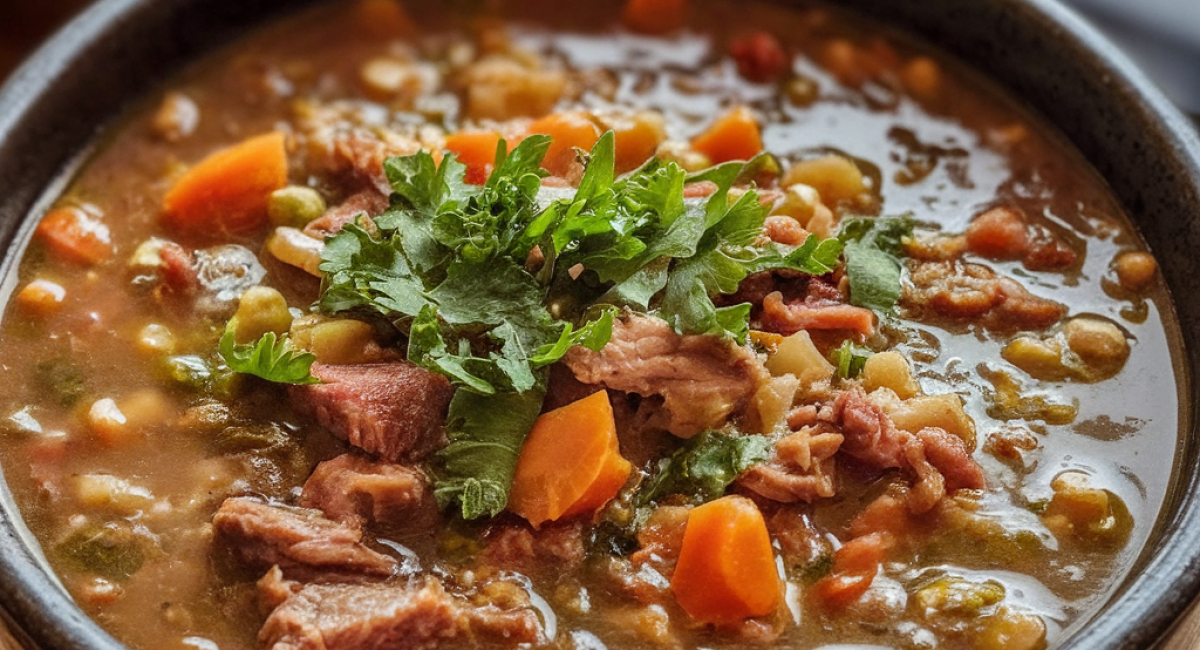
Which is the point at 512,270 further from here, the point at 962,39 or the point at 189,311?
the point at 962,39

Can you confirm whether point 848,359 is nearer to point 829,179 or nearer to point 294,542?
point 829,179

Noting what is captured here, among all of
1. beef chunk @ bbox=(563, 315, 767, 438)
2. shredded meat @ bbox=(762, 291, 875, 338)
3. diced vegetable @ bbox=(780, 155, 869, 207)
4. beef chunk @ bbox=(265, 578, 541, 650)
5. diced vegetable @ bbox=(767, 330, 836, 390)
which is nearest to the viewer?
beef chunk @ bbox=(265, 578, 541, 650)

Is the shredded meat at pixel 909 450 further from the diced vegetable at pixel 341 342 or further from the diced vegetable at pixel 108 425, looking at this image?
the diced vegetable at pixel 108 425

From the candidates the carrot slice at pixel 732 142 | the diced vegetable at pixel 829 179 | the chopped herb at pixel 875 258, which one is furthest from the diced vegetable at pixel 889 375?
the carrot slice at pixel 732 142

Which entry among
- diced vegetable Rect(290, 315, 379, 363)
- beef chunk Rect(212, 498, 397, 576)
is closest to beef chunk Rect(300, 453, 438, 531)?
beef chunk Rect(212, 498, 397, 576)

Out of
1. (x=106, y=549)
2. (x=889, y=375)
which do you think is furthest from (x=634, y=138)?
(x=106, y=549)

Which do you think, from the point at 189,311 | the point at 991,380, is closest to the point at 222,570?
the point at 189,311

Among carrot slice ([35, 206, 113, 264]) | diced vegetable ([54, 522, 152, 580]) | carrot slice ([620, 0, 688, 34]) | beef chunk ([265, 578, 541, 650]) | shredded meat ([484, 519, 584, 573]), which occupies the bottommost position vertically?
diced vegetable ([54, 522, 152, 580])

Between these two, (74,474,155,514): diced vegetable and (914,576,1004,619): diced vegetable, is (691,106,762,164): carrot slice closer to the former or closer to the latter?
(914,576,1004,619): diced vegetable
